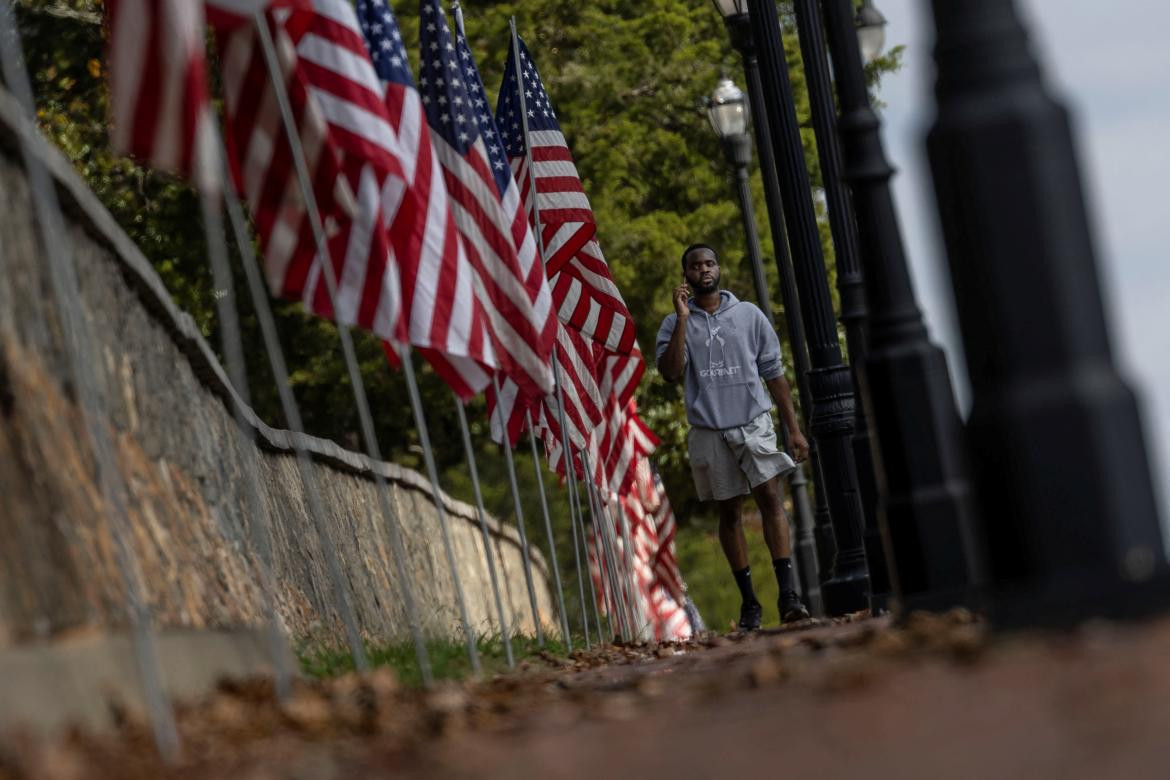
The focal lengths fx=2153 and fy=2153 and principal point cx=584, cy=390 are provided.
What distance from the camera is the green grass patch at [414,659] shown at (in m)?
9.06

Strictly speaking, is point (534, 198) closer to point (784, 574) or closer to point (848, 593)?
point (784, 574)

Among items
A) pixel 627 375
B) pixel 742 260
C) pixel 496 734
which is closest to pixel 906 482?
pixel 496 734

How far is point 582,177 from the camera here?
2886cm

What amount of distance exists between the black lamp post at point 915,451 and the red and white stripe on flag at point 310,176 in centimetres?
210

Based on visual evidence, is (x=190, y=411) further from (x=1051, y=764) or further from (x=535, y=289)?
(x=1051, y=764)

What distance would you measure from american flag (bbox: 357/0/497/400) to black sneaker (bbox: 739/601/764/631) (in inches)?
128

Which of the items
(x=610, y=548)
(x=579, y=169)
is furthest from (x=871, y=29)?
(x=610, y=548)

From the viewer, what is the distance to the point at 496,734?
552cm

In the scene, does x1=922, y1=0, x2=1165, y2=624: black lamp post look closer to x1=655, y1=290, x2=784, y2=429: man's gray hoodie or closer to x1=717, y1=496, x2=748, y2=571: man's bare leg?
x1=655, y1=290, x2=784, y2=429: man's gray hoodie

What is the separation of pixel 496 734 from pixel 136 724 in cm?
132

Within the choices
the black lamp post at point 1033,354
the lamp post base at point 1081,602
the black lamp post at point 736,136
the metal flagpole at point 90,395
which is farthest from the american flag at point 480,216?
the black lamp post at point 736,136

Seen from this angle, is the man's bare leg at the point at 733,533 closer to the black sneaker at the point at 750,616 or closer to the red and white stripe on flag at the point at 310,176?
the black sneaker at the point at 750,616

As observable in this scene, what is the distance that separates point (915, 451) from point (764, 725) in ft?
Result: 11.6

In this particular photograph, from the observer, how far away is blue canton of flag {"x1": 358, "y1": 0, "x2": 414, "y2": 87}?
33.9ft
